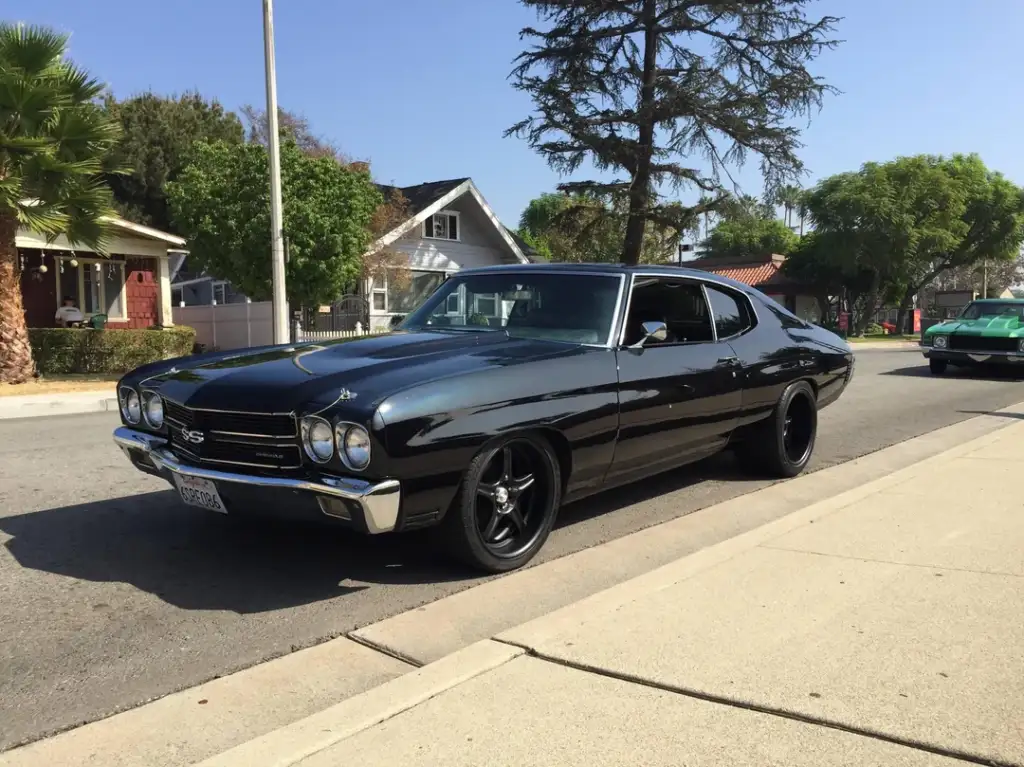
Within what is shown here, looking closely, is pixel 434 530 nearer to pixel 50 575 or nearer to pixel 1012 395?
pixel 50 575

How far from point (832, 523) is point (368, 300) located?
24467mm

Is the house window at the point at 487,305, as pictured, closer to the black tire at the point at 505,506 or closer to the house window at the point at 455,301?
the house window at the point at 455,301

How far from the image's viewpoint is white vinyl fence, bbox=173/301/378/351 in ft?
81.1

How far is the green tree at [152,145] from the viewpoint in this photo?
35.9m

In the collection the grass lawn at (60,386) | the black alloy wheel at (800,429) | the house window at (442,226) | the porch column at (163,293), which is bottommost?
the grass lawn at (60,386)

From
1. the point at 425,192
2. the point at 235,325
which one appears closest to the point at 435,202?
the point at 425,192

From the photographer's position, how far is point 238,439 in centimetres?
396

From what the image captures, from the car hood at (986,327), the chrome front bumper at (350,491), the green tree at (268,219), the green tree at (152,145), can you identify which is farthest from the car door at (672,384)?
the green tree at (152,145)

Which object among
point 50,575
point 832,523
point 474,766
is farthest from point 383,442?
point 832,523

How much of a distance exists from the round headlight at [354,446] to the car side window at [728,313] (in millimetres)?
3032

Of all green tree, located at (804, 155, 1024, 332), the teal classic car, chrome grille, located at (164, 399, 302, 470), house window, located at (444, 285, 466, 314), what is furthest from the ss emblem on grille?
green tree, located at (804, 155, 1024, 332)

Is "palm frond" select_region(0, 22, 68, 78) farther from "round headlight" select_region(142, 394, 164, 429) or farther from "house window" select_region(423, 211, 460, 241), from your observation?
"house window" select_region(423, 211, 460, 241)

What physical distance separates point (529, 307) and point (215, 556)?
2.24m

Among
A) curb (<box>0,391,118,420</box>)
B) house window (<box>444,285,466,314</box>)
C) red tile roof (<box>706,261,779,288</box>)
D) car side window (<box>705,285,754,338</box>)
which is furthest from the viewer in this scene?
red tile roof (<box>706,261,779,288</box>)
